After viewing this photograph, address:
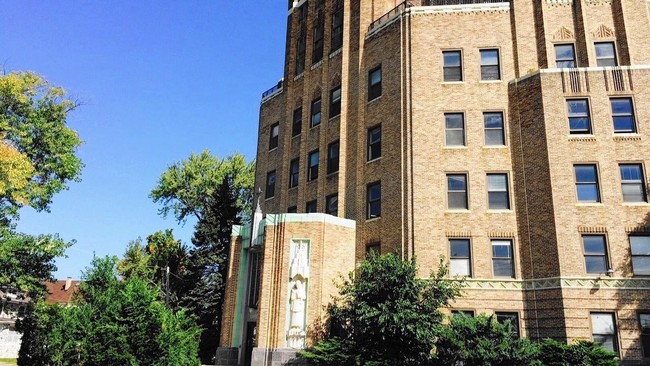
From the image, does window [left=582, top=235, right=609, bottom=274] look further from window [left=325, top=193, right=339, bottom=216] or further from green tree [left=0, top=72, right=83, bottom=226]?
green tree [left=0, top=72, right=83, bottom=226]

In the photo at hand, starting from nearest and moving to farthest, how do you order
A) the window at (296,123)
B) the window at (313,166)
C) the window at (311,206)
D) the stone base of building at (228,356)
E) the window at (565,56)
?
the window at (565,56) → the stone base of building at (228,356) → the window at (311,206) → the window at (313,166) → the window at (296,123)

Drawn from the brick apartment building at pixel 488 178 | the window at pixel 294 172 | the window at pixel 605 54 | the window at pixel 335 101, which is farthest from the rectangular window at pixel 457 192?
the window at pixel 294 172

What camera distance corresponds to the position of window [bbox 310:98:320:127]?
3073 centimetres

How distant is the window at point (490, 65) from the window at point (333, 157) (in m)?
8.45

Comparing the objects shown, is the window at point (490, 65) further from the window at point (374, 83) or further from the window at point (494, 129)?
the window at point (374, 83)

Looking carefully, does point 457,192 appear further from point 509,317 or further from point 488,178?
point 509,317

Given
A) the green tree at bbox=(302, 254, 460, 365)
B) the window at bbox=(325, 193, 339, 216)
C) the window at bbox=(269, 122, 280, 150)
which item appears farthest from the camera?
the window at bbox=(269, 122, 280, 150)

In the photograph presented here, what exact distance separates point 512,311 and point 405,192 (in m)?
6.85

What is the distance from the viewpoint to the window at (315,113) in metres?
30.7

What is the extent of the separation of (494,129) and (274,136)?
14.8 m

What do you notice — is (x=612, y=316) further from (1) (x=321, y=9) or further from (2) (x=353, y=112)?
(1) (x=321, y=9)

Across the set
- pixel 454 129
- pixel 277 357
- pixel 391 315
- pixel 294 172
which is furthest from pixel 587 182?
pixel 294 172

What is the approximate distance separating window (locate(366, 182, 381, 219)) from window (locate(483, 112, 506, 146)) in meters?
5.67

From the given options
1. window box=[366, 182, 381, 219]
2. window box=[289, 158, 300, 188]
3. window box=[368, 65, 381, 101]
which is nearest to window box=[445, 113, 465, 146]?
window box=[366, 182, 381, 219]
